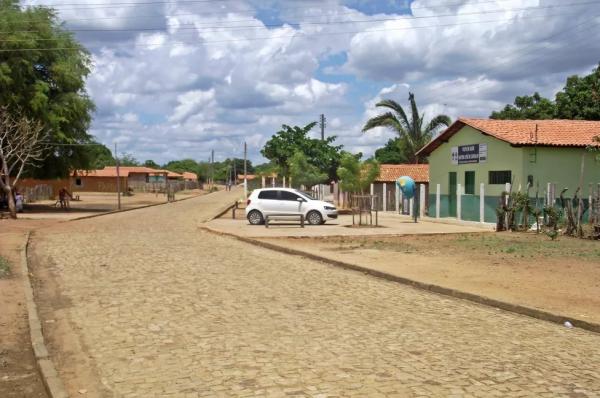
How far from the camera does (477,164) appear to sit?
30.3 metres

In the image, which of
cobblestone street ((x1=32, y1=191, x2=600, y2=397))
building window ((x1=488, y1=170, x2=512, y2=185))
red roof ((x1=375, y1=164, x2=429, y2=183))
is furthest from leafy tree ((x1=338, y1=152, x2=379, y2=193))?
cobblestone street ((x1=32, y1=191, x2=600, y2=397))

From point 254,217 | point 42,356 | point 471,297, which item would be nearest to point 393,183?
point 254,217

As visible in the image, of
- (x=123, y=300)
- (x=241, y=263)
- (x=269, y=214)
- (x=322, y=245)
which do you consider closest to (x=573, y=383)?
(x=123, y=300)

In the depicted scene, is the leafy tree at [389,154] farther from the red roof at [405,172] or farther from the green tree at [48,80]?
the green tree at [48,80]

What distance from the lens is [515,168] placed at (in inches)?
1080

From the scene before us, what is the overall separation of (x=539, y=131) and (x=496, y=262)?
1595cm

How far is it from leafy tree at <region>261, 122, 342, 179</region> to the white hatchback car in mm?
28502

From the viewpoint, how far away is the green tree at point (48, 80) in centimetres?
3559

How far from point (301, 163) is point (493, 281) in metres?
40.6

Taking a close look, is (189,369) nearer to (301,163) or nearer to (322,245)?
(322,245)

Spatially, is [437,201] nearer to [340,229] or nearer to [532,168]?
[532,168]

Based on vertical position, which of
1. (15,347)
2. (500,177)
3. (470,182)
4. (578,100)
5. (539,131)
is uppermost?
(578,100)

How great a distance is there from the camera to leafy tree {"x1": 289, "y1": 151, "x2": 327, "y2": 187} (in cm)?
5138

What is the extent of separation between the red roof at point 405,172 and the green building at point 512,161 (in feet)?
38.9
